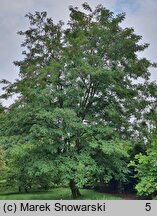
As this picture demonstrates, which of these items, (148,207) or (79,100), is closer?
(148,207)

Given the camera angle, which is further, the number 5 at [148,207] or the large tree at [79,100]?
the large tree at [79,100]

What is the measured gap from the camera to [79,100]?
15.8m

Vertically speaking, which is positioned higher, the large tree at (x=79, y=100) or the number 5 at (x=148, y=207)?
the large tree at (x=79, y=100)

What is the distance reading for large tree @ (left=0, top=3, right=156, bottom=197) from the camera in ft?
47.7

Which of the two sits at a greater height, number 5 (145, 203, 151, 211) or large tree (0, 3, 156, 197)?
large tree (0, 3, 156, 197)

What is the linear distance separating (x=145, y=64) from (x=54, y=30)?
16.4ft

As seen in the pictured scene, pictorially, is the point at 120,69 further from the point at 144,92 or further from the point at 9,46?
the point at 9,46

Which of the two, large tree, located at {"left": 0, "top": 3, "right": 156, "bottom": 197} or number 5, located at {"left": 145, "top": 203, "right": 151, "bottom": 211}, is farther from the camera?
large tree, located at {"left": 0, "top": 3, "right": 156, "bottom": 197}

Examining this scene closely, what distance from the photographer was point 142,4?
13.8 m

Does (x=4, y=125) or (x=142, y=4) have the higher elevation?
(x=142, y=4)

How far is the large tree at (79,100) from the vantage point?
14547 millimetres

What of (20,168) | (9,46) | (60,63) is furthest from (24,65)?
(20,168)

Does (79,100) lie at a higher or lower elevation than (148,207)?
higher

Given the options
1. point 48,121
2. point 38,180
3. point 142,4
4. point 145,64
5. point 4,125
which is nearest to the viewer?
point 142,4
